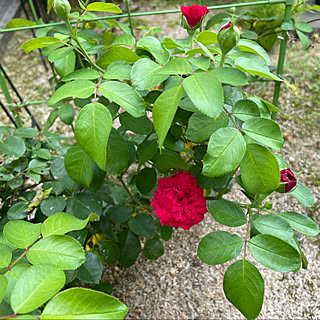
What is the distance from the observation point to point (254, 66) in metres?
0.59

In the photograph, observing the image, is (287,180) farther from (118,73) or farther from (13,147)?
(13,147)

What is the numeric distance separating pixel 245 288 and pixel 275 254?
0.09 m

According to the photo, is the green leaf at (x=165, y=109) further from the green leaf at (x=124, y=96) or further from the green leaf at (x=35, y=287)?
the green leaf at (x=35, y=287)

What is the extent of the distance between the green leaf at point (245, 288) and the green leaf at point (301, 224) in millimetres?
177

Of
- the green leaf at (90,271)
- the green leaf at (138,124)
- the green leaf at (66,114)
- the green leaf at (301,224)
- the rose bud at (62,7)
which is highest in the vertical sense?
the rose bud at (62,7)

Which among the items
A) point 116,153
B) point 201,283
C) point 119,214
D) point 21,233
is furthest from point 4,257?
point 201,283

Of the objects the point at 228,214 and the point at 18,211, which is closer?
the point at 228,214

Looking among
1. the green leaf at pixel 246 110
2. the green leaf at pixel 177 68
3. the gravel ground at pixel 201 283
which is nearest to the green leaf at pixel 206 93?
the green leaf at pixel 177 68

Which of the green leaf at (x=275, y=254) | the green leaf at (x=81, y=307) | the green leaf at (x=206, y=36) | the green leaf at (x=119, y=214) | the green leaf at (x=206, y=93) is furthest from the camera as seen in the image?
the green leaf at (x=119, y=214)

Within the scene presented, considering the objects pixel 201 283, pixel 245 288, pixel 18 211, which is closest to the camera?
pixel 245 288

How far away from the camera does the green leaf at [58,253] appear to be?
51 cm

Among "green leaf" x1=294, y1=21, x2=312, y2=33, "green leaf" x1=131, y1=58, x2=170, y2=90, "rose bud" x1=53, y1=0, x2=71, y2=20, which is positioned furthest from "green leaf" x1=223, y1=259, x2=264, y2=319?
"green leaf" x1=294, y1=21, x2=312, y2=33

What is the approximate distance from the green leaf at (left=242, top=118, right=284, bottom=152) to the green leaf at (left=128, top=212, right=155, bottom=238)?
21.1 inches

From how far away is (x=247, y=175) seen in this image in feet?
1.86
